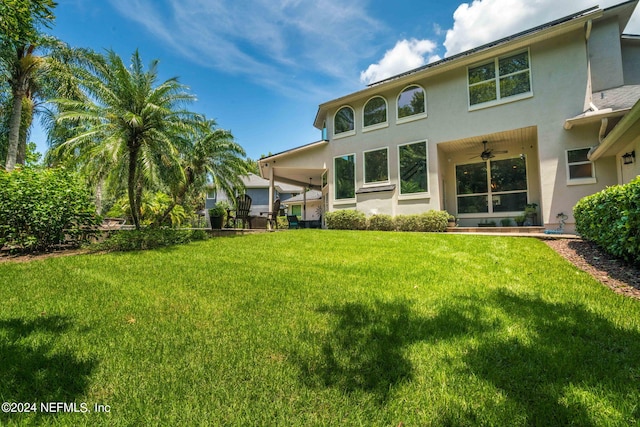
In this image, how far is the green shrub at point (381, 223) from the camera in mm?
12039

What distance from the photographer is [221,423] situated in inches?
60.3

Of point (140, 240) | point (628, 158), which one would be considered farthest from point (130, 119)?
point (628, 158)

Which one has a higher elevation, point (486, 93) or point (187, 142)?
point (486, 93)

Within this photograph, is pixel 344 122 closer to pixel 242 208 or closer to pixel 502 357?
pixel 242 208

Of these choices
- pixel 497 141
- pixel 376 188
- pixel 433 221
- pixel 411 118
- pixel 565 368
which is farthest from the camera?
pixel 376 188

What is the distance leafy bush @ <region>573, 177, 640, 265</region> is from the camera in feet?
13.0

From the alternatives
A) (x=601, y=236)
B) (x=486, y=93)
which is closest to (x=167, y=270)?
(x=601, y=236)

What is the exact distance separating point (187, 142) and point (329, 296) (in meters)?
8.97

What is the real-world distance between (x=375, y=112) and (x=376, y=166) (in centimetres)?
257

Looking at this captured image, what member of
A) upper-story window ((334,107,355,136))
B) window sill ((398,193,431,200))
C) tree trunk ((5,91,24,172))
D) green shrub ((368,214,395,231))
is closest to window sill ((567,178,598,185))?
window sill ((398,193,431,200))

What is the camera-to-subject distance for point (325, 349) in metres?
2.30

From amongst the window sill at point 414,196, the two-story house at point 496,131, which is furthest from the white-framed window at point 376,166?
the window sill at point 414,196

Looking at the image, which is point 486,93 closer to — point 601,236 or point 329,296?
point 601,236

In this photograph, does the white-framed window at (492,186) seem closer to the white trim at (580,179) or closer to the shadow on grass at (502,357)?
the white trim at (580,179)
